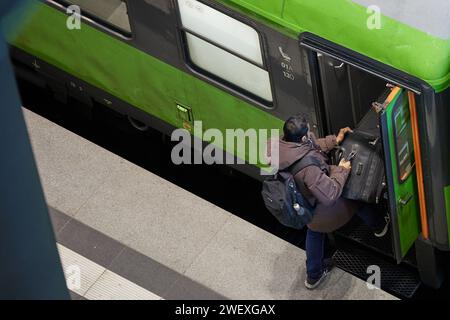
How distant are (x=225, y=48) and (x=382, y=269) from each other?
2.20m

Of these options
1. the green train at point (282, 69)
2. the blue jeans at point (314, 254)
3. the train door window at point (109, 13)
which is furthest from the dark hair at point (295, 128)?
the train door window at point (109, 13)

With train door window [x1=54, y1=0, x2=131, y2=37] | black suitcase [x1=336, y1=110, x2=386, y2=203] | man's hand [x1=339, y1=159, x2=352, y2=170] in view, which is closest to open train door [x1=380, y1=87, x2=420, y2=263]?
black suitcase [x1=336, y1=110, x2=386, y2=203]

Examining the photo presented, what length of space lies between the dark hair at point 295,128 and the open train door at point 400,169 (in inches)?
19.5

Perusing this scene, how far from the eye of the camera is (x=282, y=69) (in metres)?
6.80

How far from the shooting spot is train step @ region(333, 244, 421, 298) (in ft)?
24.9

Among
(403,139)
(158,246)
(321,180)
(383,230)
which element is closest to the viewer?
(321,180)

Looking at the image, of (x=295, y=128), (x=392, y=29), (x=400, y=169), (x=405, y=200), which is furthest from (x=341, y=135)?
(x=392, y=29)

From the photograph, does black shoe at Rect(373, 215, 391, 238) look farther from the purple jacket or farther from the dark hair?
the dark hair

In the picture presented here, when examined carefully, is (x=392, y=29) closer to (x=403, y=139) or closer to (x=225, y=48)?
(x=403, y=139)

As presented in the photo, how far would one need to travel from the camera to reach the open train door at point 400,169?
6.00 m

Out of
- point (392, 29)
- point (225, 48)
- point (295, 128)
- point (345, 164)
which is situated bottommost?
point (295, 128)

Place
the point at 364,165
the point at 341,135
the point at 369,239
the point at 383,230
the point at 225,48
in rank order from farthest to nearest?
the point at 369,239 < the point at 383,230 < the point at 225,48 < the point at 341,135 < the point at 364,165

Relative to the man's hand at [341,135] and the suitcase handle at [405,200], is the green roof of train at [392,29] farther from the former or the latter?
the suitcase handle at [405,200]
